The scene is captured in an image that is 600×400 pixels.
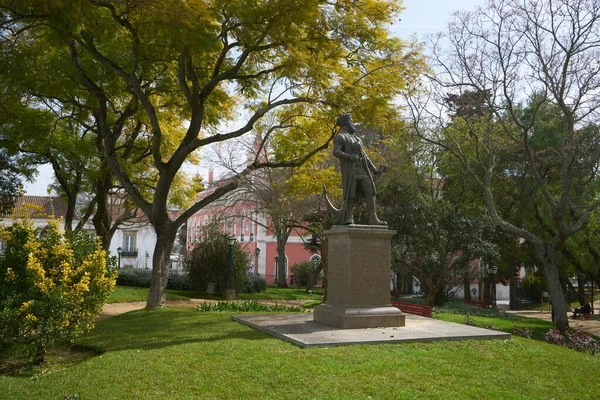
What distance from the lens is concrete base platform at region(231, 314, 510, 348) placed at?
844cm

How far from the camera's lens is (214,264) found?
24969mm

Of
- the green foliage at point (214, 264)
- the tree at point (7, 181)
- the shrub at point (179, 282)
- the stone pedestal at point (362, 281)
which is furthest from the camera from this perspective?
the shrub at point (179, 282)

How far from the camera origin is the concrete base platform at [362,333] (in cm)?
844

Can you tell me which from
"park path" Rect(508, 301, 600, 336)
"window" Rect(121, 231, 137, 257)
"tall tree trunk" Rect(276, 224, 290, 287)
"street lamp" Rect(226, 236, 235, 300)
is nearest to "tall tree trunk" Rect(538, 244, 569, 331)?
"park path" Rect(508, 301, 600, 336)

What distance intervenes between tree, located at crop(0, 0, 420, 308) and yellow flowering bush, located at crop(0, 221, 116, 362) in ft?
16.3

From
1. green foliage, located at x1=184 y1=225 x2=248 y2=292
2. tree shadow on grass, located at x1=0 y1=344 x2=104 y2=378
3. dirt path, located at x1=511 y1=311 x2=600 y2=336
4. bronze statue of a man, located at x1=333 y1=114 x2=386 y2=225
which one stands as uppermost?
bronze statue of a man, located at x1=333 y1=114 x2=386 y2=225

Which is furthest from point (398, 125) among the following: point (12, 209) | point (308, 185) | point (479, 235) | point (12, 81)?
point (12, 209)

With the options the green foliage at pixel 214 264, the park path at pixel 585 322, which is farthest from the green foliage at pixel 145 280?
the park path at pixel 585 322

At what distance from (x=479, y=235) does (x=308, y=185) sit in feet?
27.2

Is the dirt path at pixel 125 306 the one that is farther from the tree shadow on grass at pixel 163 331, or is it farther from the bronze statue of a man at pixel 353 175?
the bronze statue of a man at pixel 353 175

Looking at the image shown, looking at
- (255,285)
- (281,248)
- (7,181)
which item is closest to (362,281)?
(7,181)

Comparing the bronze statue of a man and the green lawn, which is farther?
the bronze statue of a man

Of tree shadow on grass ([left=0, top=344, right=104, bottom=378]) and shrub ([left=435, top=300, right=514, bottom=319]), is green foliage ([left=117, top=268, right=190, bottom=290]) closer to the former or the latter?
shrub ([left=435, top=300, right=514, bottom=319])

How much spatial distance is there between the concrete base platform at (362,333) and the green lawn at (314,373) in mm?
250
